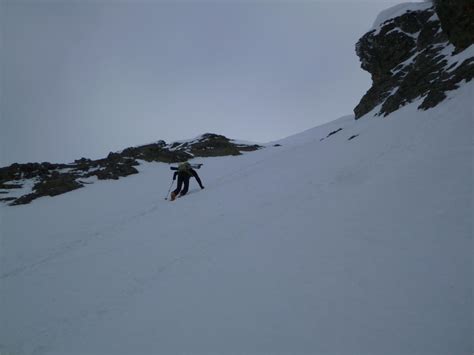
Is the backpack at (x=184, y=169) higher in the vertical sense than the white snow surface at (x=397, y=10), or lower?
lower

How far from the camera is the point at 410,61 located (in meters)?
25.0

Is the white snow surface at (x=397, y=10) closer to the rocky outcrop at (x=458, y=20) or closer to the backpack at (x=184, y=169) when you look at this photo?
the rocky outcrop at (x=458, y=20)

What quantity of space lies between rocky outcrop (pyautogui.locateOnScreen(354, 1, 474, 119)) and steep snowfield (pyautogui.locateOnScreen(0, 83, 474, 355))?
17.2 feet

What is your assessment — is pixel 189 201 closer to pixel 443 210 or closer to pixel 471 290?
pixel 443 210

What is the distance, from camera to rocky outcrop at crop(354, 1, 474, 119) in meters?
14.5

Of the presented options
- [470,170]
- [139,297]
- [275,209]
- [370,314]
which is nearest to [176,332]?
[139,297]

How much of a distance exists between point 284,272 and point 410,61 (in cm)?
2722

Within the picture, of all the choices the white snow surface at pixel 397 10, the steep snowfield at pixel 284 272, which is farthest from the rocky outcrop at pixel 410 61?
the steep snowfield at pixel 284 272

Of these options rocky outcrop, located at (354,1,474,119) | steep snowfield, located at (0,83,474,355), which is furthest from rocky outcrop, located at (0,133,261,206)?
rocky outcrop, located at (354,1,474,119)

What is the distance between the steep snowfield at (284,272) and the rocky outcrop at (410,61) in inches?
206

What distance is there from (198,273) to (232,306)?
1.38 m

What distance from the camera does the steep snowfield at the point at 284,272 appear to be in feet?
12.4

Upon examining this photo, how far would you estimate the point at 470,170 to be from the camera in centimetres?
661

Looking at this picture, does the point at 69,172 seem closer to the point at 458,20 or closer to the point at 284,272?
the point at 284,272
